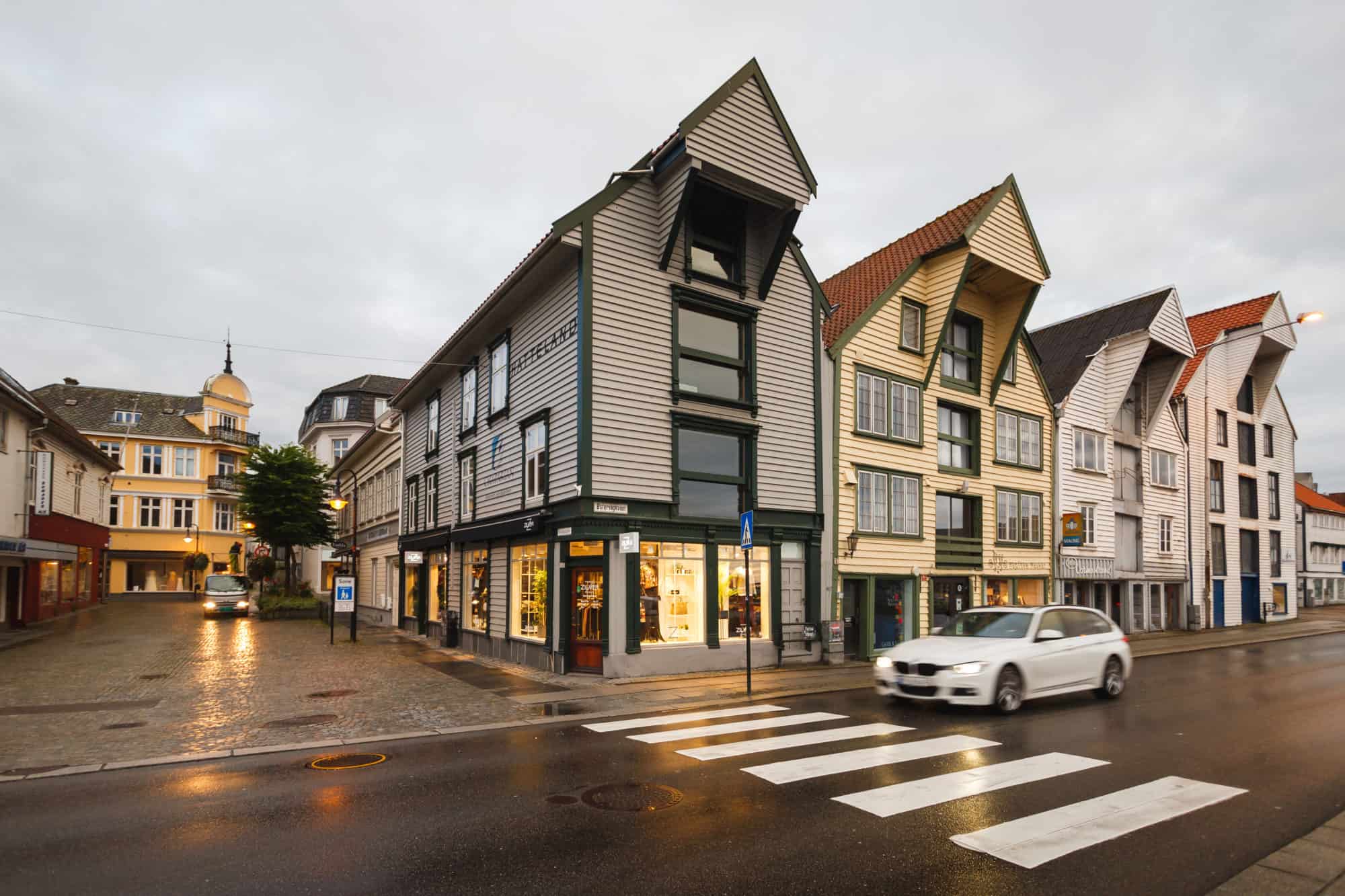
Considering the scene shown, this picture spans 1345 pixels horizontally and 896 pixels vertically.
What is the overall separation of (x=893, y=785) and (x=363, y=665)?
1422 cm

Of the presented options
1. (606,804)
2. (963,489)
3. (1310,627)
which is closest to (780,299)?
(963,489)

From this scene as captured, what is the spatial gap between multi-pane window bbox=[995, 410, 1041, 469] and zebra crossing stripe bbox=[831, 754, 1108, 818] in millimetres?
17740

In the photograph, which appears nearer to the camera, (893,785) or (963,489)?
(893,785)

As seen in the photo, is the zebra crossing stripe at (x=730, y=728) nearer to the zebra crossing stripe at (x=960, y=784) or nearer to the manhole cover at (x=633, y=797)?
the manhole cover at (x=633, y=797)

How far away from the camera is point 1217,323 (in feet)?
114

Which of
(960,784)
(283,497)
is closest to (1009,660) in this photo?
(960,784)

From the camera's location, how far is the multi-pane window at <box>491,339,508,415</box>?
20.6m

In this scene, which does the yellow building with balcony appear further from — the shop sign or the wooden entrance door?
the wooden entrance door

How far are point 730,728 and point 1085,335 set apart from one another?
2624 cm

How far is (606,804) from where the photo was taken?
6.94m

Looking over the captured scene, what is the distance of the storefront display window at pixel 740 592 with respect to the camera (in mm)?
17672

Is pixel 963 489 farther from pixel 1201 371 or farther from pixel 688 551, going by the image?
pixel 1201 371

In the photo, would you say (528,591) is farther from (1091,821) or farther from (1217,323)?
(1217,323)

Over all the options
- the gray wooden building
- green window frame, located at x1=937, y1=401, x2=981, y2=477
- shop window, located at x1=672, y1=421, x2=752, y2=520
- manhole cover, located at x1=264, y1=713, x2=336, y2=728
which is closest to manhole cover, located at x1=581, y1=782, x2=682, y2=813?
manhole cover, located at x1=264, y1=713, x2=336, y2=728
